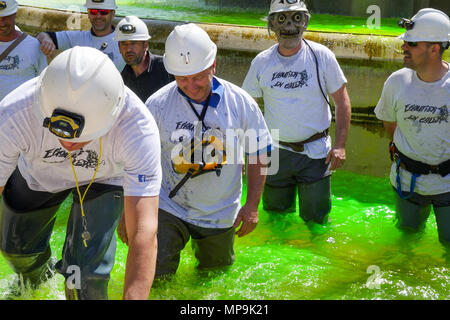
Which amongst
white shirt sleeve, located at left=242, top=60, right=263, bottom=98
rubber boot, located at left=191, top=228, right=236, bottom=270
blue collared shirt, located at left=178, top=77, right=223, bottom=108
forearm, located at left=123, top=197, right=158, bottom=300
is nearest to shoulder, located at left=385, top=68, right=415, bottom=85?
white shirt sleeve, located at left=242, top=60, right=263, bottom=98

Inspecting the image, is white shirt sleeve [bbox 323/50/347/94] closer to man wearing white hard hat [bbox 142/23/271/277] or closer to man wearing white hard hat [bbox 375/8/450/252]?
man wearing white hard hat [bbox 375/8/450/252]

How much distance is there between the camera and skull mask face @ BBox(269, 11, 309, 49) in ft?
18.0

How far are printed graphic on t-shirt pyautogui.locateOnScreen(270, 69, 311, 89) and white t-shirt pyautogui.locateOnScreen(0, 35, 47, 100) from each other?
230 centimetres

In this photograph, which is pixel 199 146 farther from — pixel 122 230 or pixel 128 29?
pixel 128 29

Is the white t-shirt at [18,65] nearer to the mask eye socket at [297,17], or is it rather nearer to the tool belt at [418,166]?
the mask eye socket at [297,17]

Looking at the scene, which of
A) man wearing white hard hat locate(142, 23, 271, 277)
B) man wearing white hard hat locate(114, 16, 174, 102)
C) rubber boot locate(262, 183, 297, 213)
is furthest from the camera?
rubber boot locate(262, 183, 297, 213)

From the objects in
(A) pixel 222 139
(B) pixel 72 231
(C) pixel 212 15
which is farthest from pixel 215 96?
(C) pixel 212 15

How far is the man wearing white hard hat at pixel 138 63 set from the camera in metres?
5.67

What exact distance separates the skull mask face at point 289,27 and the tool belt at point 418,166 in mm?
1189

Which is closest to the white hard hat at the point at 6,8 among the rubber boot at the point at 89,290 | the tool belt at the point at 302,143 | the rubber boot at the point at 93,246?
the tool belt at the point at 302,143

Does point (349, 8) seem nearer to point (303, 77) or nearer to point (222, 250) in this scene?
point (303, 77)

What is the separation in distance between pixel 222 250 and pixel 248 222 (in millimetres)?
382

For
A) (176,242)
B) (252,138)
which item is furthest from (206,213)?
(252,138)

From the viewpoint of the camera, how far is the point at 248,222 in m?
4.45
